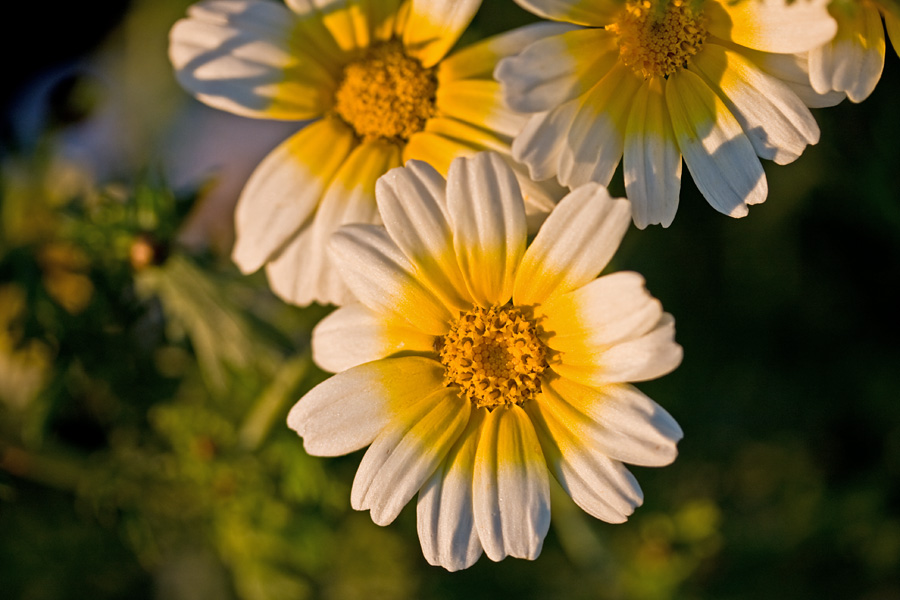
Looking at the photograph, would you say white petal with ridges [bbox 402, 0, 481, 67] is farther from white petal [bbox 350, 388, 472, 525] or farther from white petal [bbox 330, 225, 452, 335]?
white petal [bbox 350, 388, 472, 525]

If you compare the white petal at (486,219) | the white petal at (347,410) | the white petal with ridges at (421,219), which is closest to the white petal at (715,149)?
the white petal at (486,219)

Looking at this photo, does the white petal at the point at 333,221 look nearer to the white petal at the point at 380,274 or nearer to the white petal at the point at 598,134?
the white petal at the point at 380,274

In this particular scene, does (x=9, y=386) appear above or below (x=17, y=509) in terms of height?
above

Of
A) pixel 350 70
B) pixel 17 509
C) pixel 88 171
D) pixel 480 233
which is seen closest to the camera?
pixel 480 233

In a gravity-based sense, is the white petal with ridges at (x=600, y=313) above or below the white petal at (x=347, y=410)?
above

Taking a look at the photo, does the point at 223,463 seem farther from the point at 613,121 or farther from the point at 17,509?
the point at 613,121

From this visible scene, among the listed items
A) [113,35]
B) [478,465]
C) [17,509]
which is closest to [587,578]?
[478,465]

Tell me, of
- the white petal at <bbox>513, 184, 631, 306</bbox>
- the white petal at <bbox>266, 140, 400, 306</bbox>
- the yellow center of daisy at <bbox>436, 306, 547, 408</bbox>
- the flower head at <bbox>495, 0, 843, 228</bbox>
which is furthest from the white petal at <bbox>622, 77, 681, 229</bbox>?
the white petal at <bbox>266, 140, 400, 306</bbox>
